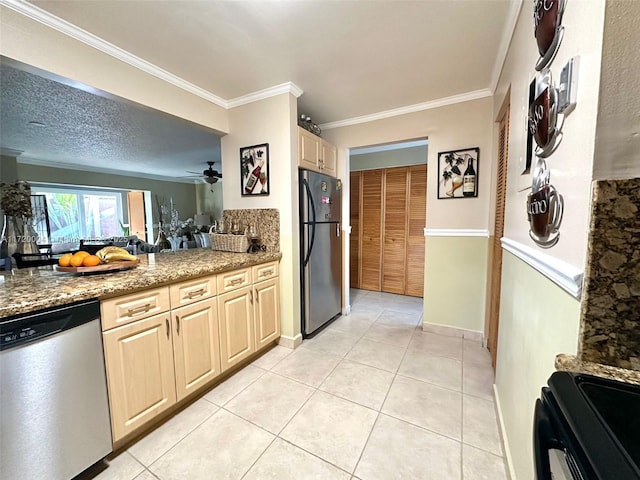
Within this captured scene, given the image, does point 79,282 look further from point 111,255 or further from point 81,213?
point 81,213

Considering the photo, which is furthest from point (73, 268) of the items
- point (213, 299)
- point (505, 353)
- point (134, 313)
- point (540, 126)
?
point (505, 353)

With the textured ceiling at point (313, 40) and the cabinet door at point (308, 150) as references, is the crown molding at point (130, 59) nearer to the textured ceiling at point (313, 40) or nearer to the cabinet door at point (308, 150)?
the textured ceiling at point (313, 40)

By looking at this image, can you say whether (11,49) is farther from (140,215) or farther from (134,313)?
(140,215)

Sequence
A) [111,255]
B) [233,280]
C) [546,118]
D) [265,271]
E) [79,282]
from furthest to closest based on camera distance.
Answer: [265,271], [233,280], [111,255], [79,282], [546,118]

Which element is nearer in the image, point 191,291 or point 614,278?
point 614,278

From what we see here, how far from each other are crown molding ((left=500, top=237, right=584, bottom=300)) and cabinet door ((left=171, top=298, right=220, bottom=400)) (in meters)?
1.73

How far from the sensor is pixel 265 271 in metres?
2.21

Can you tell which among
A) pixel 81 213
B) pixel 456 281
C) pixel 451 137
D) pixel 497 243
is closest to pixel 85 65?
pixel 451 137

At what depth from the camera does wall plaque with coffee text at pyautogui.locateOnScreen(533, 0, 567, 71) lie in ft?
2.56

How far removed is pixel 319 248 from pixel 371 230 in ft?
5.49

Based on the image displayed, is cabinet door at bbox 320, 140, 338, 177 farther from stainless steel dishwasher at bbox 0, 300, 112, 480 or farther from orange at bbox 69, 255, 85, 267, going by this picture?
stainless steel dishwasher at bbox 0, 300, 112, 480

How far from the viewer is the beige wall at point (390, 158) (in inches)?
148

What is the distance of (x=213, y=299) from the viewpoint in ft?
5.75

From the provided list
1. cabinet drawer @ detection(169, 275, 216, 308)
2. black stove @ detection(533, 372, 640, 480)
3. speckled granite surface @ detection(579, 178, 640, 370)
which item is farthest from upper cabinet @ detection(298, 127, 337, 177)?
black stove @ detection(533, 372, 640, 480)
